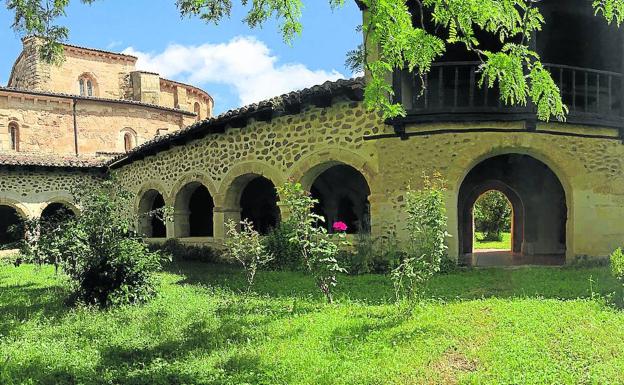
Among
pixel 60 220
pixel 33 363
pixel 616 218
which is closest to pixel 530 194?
pixel 616 218

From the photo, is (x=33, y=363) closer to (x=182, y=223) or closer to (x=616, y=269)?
(x=616, y=269)

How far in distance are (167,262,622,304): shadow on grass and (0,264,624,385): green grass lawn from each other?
5 cm

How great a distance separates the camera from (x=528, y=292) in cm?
731

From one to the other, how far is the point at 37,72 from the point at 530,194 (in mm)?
24541

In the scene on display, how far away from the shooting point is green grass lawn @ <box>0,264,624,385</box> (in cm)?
456

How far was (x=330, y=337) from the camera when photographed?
5.48 meters

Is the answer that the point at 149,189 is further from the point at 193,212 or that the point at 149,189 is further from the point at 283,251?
the point at 283,251

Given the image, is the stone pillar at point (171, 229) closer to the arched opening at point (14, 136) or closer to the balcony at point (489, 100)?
the balcony at point (489, 100)

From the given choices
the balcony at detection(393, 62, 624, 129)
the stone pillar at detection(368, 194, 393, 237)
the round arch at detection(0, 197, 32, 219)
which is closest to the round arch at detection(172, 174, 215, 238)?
the stone pillar at detection(368, 194, 393, 237)

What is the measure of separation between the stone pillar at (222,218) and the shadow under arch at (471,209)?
6.21 m

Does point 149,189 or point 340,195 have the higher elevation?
point 149,189

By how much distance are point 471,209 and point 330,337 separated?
10403 mm

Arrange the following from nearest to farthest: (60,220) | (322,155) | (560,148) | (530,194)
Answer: (60,220) → (560,148) → (322,155) → (530,194)

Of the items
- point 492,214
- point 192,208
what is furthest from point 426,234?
point 492,214
